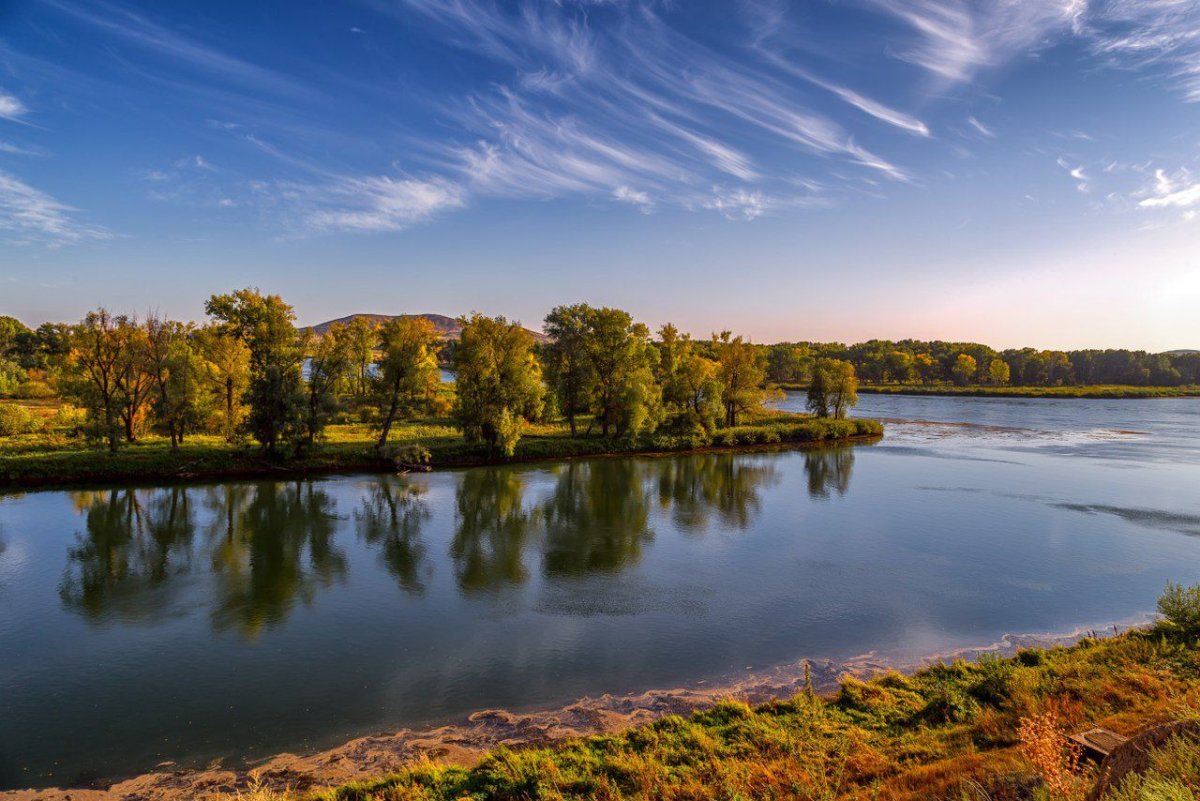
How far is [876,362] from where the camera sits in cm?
14912

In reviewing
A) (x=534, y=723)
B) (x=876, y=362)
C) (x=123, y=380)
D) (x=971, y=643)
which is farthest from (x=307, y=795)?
(x=876, y=362)

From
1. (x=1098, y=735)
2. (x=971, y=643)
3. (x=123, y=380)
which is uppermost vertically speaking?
(x=123, y=380)

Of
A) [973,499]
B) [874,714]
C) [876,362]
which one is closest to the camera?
[874,714]

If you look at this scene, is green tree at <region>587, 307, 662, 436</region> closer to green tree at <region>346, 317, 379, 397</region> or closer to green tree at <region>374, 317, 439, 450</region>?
green tree at <region>374, 317, 439, 450</region>

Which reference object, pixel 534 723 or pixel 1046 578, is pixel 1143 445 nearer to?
pixel 1046 578

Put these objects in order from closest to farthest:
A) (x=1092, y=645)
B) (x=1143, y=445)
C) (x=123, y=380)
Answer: (x=1092, y=645) < (x=123, y=380) < (x=1143, y=445)

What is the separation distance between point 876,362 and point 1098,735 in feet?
503

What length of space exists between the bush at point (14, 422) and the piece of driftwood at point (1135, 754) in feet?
186

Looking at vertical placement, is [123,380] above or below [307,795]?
above

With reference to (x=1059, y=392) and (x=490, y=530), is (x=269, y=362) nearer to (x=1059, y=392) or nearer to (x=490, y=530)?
(x=490, y=530)

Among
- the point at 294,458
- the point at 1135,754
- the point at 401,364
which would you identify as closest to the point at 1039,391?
the point at 401,364

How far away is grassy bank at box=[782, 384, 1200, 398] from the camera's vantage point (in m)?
117

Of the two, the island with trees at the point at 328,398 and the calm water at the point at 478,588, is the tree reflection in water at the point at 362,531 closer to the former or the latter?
the calm water at the point at 478,588

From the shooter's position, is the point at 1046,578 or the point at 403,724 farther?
the point at 1046,578
